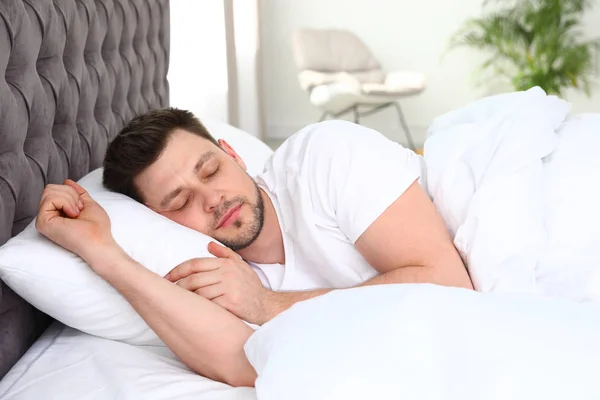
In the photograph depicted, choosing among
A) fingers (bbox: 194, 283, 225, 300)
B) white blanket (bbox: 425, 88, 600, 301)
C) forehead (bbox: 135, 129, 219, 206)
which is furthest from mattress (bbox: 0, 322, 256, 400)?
white blanket (bbox: 425, 88, 600, 301)

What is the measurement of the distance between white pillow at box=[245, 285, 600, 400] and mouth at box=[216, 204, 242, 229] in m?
0.58

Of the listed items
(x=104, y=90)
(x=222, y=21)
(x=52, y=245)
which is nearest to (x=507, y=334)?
(x=52, y=245)

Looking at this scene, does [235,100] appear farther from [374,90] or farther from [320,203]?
[320,203]

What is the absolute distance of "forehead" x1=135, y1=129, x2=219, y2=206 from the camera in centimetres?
149

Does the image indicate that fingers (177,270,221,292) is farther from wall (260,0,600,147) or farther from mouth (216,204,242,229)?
wall (260,0,600,147)

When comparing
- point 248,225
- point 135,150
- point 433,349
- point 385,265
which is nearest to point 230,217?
point 248,225

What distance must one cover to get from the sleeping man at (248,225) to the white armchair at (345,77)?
3.64 meters

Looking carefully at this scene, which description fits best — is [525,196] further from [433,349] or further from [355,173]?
[433,349]

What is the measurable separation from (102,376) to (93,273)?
210 mm

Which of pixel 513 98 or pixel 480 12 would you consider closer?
pixel 513 98

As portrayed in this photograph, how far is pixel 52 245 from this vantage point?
1.26 meters

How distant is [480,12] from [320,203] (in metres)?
4.79

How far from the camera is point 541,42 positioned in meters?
5.31

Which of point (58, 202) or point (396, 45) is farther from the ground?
point (58, 202)
